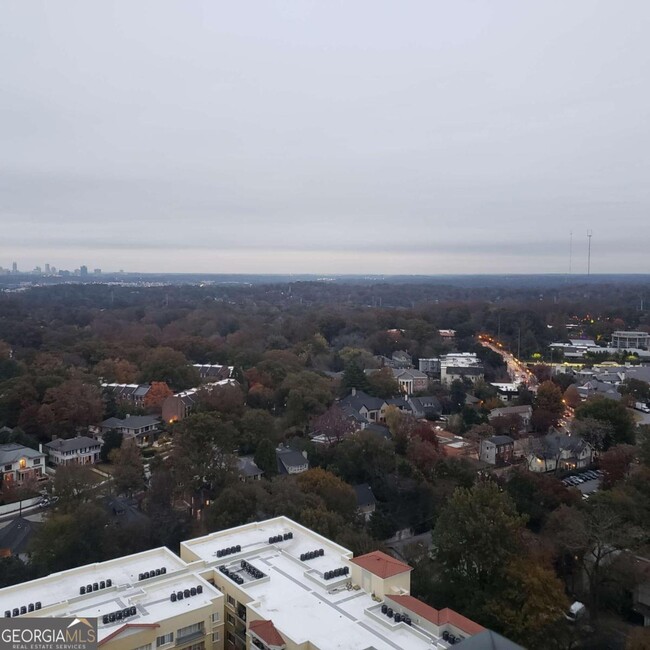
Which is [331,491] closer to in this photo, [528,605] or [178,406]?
[528,605]

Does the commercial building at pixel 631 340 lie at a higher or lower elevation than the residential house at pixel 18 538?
higher

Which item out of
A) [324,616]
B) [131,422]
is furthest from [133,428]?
[324,616]

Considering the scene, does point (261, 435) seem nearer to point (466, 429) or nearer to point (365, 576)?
point (466, 429)

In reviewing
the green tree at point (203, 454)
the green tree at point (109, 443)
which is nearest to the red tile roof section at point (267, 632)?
the green tree at point (203, 454)

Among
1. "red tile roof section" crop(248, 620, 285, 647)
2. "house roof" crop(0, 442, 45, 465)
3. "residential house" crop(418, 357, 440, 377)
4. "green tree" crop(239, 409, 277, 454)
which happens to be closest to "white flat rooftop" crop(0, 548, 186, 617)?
"red tile roof section" crop(248, 620, 285, 647)

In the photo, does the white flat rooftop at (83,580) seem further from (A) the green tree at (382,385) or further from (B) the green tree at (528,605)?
(A) the green tree at (382,385)

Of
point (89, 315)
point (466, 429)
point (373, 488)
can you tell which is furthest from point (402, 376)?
point (89, 315)

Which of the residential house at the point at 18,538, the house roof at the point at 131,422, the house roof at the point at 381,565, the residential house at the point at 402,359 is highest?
the house roof at the point at 381,565
